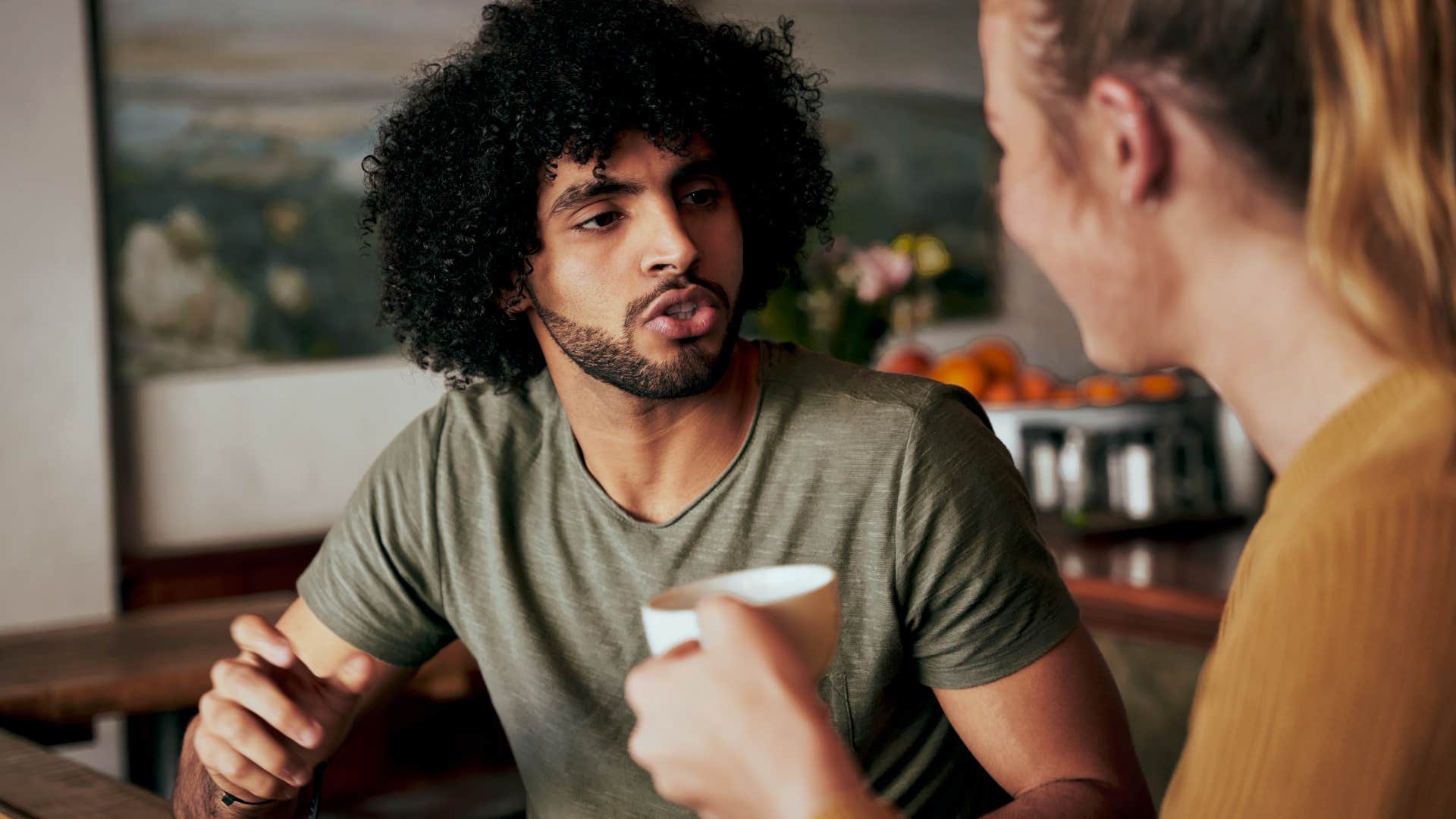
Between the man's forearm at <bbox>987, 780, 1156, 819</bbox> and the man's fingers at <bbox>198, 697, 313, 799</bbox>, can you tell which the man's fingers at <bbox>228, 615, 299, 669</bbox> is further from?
the man's forearm at <bbox>987, 780, 1156, 819</bbox>

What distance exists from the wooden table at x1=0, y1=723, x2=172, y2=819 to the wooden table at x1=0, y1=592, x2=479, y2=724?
406mm

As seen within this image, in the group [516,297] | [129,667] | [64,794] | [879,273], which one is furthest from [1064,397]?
[64,794]

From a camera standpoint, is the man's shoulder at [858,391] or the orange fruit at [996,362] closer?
the man's shoulder at [858,391]

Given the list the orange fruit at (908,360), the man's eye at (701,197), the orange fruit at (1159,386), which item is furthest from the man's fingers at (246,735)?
the orange fruit at (1159,386)

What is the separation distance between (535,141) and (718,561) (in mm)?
534

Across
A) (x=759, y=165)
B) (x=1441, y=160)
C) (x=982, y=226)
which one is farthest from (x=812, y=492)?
(x=982, y=226)

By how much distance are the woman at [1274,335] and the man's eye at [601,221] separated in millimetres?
691

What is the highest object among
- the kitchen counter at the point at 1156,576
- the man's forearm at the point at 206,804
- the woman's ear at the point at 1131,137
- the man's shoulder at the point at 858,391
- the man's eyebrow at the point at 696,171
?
the woman's ear at the point at 1131,137

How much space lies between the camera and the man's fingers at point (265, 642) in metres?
1.27

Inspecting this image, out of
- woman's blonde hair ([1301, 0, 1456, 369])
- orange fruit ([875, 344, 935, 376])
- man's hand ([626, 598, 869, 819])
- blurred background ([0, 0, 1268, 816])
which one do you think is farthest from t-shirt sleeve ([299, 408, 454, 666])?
orange fruit ([875, 344, 935, 376])

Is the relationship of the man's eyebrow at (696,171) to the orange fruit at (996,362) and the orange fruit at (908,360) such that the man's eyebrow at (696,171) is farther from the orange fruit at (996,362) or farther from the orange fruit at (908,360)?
the orange fruit at (996,362)

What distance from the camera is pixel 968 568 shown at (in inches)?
53.7

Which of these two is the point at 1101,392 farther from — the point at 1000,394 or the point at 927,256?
the point at 927,256

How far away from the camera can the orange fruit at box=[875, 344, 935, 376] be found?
3467 millimetres
